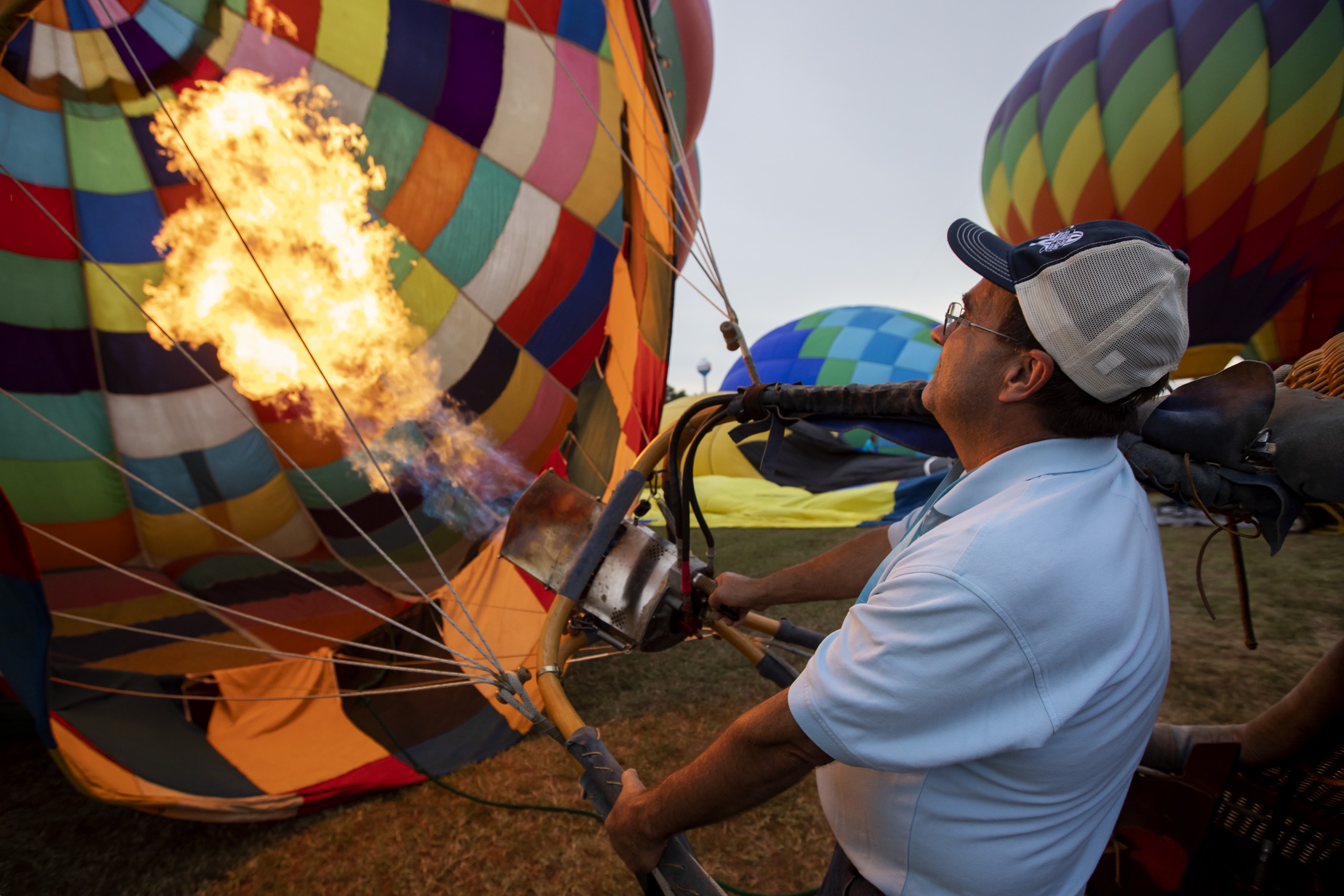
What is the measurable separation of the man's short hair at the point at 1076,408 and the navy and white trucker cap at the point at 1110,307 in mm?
18

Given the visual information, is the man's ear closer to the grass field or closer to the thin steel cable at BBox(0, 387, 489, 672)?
the thin steel cable at BBox(0, 387, 489, 672)

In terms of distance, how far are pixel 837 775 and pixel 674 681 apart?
77.1 inches

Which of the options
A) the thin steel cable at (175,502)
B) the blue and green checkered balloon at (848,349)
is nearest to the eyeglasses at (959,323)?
the thin steel cable at (175,502)

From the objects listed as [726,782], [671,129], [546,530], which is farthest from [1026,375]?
[671,129]

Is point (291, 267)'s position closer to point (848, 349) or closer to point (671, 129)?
point (671, 129)

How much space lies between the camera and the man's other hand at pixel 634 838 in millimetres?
876

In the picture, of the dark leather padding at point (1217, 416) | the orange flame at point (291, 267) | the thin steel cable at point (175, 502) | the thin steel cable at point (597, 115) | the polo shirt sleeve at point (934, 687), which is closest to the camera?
the polo shirt sleeve at point (934, 687)

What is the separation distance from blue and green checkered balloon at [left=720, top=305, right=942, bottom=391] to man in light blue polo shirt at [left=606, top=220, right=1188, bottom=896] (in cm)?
713

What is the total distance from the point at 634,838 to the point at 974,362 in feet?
2.71

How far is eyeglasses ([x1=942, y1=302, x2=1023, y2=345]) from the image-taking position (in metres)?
0.86

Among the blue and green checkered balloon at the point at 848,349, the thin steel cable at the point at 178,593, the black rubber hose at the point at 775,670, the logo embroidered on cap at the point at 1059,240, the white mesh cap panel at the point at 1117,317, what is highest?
the logo embroidered on cap at the point at 1059,240

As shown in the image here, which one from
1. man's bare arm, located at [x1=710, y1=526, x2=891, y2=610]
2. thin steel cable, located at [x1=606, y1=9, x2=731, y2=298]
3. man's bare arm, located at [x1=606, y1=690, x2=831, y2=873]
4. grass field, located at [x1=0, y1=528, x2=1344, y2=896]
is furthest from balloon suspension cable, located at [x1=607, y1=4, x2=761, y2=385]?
grass field, located at [x1=0, y1=528, x2=1344, y2=896]

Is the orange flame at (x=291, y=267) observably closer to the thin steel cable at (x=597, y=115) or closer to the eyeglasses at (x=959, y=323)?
the thin steel cable at (x=597, y=115)

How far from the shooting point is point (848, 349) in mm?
8844
